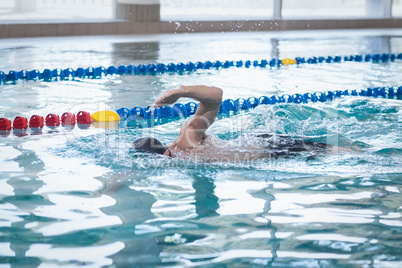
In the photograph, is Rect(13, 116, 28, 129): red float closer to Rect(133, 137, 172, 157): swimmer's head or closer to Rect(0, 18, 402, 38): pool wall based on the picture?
Rect(133, 137, 172, 157): swimmer's head

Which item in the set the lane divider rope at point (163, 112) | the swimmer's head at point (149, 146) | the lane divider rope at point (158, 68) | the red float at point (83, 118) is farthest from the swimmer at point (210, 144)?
the lane divider rope at point (158, 68)

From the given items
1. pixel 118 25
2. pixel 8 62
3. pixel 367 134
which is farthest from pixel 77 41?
pixel 367 134

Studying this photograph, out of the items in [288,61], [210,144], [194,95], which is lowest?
[210,144]

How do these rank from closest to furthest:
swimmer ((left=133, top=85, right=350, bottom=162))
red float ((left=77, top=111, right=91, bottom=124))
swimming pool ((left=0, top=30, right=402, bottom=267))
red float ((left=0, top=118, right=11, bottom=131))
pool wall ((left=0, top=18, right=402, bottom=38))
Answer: swimming pool ((left=0, top=30, right=402, bottom=267)), swimmer ((left=133, top=85, right=350, bottom=162)), red float ((left=0, top=118, right=11, bottom=131)), red float ((left=77, top=111, right=91, bottom=124)), pool wall ((left=0, top=18, right=402, bottom=38))

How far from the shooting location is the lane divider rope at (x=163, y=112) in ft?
16.6

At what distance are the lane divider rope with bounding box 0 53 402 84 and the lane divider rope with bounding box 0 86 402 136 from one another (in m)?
2.19

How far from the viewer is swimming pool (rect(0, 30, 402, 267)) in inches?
105

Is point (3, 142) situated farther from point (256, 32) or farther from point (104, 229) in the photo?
point (256, 32)

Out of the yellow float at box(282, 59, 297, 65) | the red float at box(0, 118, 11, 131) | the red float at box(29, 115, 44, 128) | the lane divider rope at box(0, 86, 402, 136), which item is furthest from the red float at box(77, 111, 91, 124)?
the yellow float at box(282, 59, 297, 65)

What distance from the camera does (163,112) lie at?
5.66 m

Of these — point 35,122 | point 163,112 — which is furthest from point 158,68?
point 35,122

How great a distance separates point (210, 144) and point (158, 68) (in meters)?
4.17

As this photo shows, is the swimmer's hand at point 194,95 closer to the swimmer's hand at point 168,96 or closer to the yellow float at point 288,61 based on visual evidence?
the swimmer's hand at point 168,96

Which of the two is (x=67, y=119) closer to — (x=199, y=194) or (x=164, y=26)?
(x=199, y=194)
